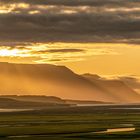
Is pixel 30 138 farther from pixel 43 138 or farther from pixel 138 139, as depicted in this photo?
pixel 138 139

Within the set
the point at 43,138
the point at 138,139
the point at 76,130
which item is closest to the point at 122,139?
the point at 138,139

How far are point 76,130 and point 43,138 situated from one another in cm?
1661

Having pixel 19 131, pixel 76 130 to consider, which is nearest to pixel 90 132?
pixel 76 130

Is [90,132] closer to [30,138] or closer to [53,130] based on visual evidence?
[53,130]

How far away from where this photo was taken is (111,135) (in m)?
→ 88.6

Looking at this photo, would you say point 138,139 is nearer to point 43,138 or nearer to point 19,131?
point 43,138

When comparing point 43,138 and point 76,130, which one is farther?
point 76,130

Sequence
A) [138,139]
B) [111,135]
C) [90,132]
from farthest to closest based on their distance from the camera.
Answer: [90,132], [111,135], [138,139]

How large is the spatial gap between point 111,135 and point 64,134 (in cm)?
792

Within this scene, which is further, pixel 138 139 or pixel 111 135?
pixel 111 135


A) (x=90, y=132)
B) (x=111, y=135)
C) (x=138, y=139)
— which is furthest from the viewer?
(x=90, y=132)

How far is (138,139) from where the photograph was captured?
81.9 m

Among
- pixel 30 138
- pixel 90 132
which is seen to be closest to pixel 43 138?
pixel 30 138

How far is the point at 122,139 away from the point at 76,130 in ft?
63.1
